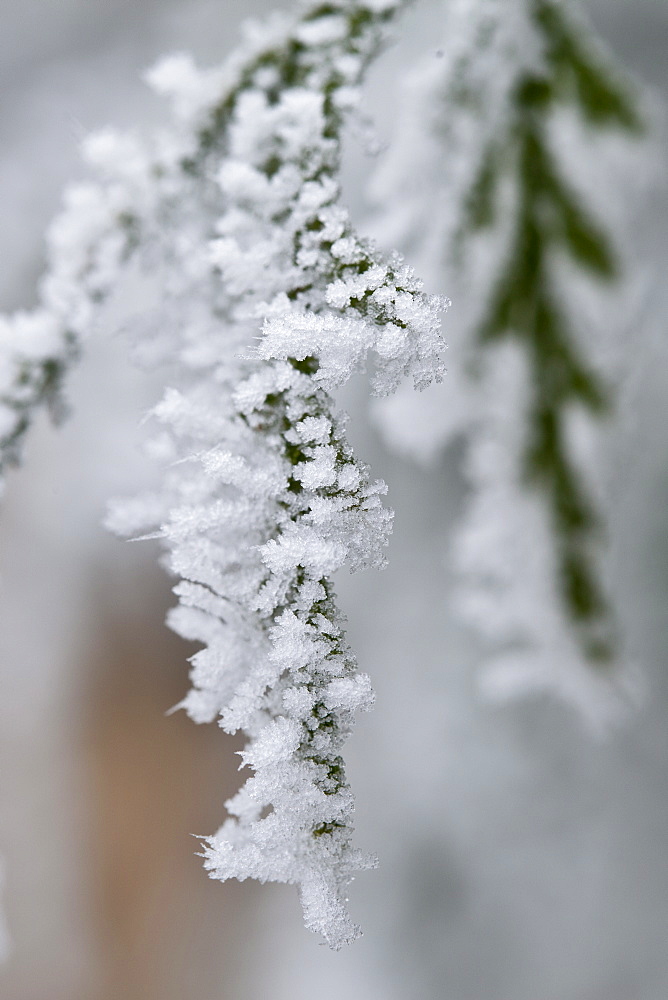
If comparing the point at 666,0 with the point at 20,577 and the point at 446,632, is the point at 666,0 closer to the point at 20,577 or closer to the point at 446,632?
the point at 446,632

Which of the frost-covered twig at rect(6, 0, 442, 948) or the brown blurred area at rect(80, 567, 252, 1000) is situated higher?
the brown blurred area at rect(80, 567, 252, 1000)

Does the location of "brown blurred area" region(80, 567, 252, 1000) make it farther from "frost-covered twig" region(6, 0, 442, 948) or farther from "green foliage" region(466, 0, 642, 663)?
"frost-covered twig" region(6, 0, 442, 948)

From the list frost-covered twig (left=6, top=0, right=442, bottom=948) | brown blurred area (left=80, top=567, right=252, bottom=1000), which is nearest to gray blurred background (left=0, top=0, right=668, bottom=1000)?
brown blurred area (left=80, top=567, right=252, bottom=1000)

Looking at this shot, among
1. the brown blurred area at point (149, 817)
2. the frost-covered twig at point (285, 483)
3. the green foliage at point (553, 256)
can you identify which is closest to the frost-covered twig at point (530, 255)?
the green foliage at point (553, 256)

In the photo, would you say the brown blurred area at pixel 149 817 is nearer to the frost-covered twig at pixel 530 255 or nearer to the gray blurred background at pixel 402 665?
the gray blurred background at pixel 402 665

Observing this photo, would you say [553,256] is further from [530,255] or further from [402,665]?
[402,665]

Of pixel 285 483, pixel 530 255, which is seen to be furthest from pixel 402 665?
pixel 285 483
